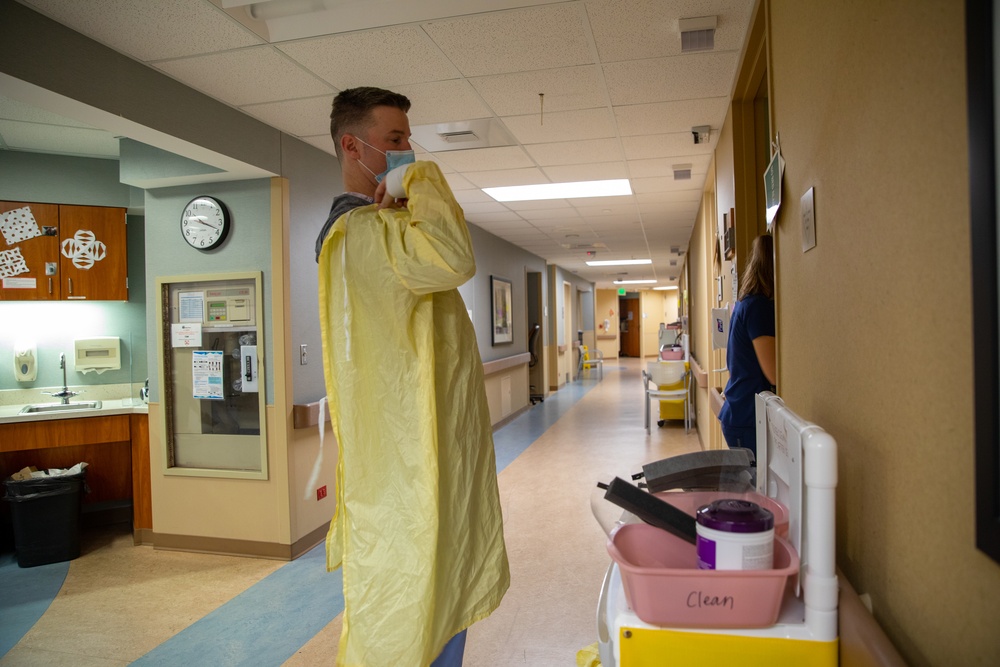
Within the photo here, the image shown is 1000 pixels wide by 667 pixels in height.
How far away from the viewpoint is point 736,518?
0.92 m

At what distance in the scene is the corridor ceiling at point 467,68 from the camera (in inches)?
91.0

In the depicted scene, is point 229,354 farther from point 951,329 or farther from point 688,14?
point 951,329

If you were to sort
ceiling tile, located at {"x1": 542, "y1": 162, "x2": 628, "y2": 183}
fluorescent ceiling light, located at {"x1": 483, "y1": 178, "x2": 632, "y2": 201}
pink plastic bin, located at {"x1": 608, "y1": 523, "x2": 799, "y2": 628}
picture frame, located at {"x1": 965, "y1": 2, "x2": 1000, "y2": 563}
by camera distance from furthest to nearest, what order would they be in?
fluorescent ceiling light, located at {"x1": 483, "y1": 178, "x2": 632, "y2": 201} → ceiling tile, located at {"x1": 542, "y1": 162, "x2": 628, "y2": 183} → pink plastic bin, located at {"x1": 608, "y1": 523, "x2": 799, "y2": 628} → picture frame, located at {"x1": 965, "y1": 2, "x2": 1000, "y2": 563}

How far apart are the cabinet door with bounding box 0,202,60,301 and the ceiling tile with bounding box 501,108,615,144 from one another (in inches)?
127

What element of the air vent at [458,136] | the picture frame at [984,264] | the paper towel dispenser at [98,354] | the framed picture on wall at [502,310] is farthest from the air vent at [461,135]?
the framed picture on wall at [502,310]

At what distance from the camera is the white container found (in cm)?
91

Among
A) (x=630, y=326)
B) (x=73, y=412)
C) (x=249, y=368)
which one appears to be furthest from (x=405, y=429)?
(x=630, y=326)

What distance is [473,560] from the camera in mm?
1271

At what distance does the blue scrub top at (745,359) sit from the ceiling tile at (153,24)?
2215mm

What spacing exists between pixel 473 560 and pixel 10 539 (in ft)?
14.2

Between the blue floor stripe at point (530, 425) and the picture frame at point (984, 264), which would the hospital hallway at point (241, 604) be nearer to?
the picture frame at point (984, 264)

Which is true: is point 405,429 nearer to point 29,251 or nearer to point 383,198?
point 383,198

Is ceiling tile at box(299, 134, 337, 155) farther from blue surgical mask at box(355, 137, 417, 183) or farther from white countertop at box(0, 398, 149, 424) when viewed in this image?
blue surgical mask at box(355, 137, 417, 183)

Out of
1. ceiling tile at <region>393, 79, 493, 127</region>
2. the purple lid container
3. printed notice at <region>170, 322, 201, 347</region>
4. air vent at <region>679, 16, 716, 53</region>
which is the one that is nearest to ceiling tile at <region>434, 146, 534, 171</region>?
ceiling tile at <region>393, 79, 493, 127</region>
